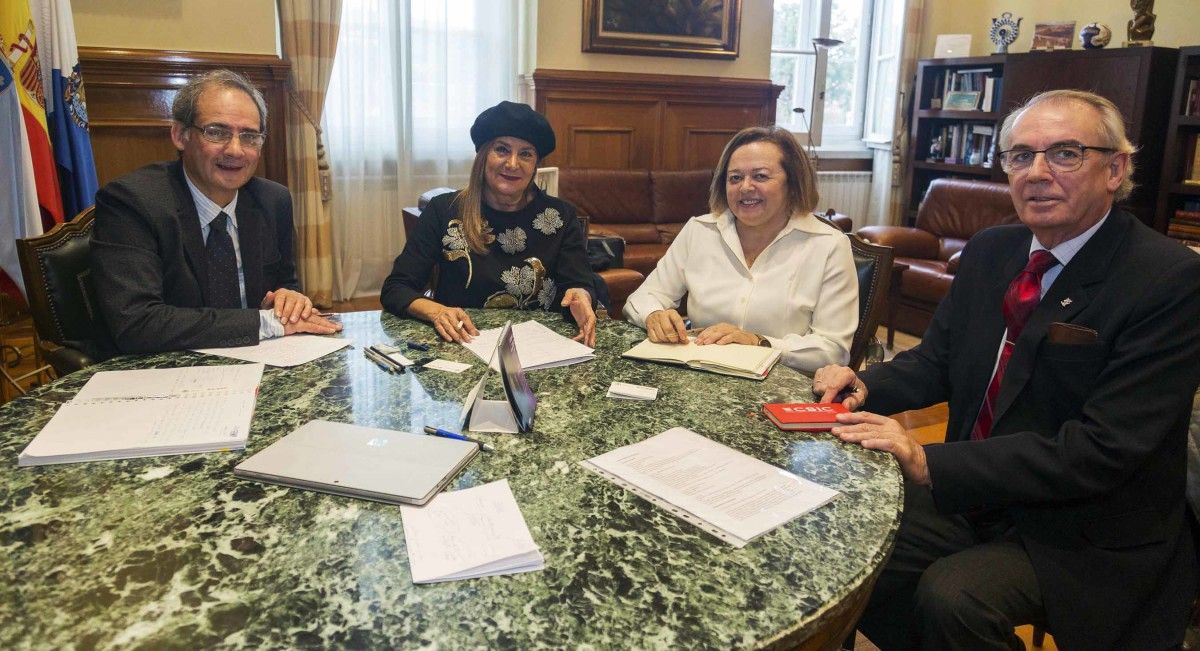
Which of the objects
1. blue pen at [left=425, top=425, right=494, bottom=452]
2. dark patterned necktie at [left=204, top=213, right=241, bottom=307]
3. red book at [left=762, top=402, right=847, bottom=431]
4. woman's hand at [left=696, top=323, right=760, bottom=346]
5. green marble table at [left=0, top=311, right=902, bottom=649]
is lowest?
green marble table at [left=0, top=311, right=902, bottom=649]

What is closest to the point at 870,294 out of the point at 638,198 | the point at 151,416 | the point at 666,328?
the point at 666,328

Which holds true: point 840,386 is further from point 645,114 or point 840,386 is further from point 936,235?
point 645,114

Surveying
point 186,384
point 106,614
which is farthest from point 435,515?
point 186,384

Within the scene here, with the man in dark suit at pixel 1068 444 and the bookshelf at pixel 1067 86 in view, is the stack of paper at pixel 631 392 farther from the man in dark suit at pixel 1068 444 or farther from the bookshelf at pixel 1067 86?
the bookshelf at pixel 1067 86

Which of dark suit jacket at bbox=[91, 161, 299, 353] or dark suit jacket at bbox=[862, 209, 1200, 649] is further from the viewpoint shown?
dark suit jacket at bbox=[91, 161, 299, 353]

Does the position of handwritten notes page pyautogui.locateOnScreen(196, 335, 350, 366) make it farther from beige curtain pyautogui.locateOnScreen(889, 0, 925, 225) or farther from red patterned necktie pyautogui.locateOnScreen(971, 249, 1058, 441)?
beige curtain pyautogui.locateOnScreen(889, 0, 925, 225)

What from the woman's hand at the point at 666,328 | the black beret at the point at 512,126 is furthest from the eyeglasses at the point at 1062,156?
the black beret at the point at 512,126

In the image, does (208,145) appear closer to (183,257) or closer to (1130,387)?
(183,257)

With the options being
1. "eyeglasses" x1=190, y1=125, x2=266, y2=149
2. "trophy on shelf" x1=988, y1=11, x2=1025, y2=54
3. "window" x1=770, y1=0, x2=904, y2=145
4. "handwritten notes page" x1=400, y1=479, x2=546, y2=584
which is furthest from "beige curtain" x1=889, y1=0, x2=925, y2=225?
"handwritten notes page" x1=400, y1=479, x2=546, y2=584

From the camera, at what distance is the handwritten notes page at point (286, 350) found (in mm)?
1656

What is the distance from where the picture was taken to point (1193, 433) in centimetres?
139

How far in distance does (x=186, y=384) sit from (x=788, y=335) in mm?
1350

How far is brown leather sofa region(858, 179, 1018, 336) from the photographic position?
4637mm

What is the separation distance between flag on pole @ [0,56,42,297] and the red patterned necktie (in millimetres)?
2958
